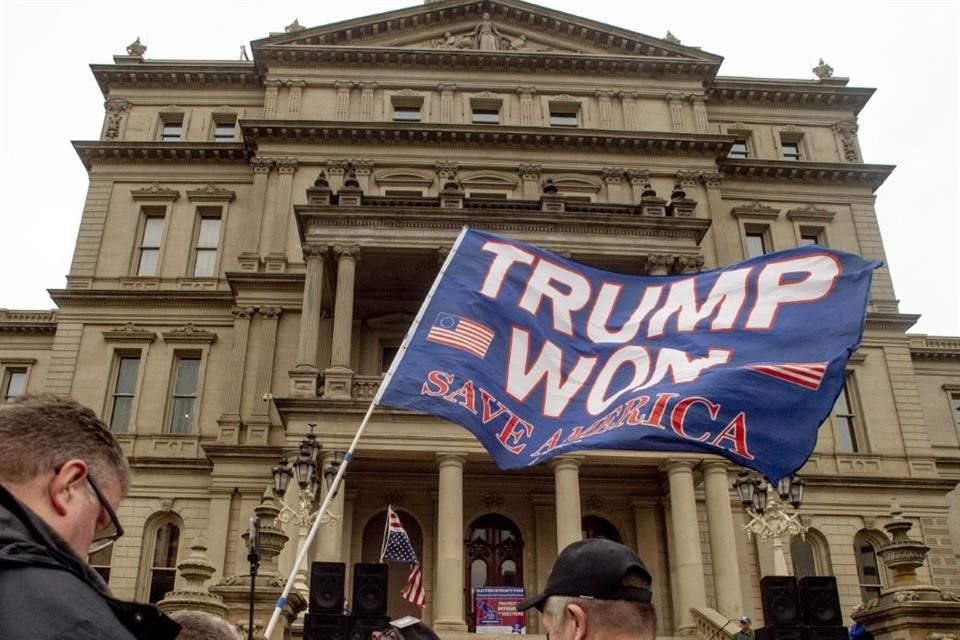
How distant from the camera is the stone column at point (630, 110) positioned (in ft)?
111

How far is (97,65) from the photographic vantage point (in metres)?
34.7

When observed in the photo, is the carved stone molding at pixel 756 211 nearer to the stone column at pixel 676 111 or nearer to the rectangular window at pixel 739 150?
the rectangular window at pixel 739 150

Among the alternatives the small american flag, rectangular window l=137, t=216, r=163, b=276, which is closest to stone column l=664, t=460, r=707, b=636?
the small american flag

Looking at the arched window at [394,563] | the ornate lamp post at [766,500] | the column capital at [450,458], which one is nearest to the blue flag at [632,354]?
the ornate lamp post at [766,500]

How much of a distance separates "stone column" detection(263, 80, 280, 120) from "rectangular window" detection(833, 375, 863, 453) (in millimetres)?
23491

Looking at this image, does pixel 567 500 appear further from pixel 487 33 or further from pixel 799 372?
pixel 487 33

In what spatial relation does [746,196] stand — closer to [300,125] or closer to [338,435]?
[300,125]

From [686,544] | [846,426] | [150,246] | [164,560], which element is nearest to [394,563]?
[164,560]

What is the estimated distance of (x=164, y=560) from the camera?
88.4ft

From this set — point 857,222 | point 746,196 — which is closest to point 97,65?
point 746,196

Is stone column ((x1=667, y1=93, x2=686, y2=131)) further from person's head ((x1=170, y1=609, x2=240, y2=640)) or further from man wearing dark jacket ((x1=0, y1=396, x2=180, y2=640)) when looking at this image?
man wearing dark jacket ((x1=0, y1=396, x2=180, y2=640))

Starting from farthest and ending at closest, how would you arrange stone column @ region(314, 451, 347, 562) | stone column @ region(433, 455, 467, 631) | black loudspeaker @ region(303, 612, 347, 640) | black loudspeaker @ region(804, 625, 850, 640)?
stone column @ region(314, 451, 347, 562), stone column @ region(433, 455, 467, 631), black loudspeaker @ region(804, 625, 850, 640), black loudspeaker @ region(303, 612, 347, 640)

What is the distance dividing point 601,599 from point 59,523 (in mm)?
1729

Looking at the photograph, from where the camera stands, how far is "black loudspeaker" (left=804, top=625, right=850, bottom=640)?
44.1ft
